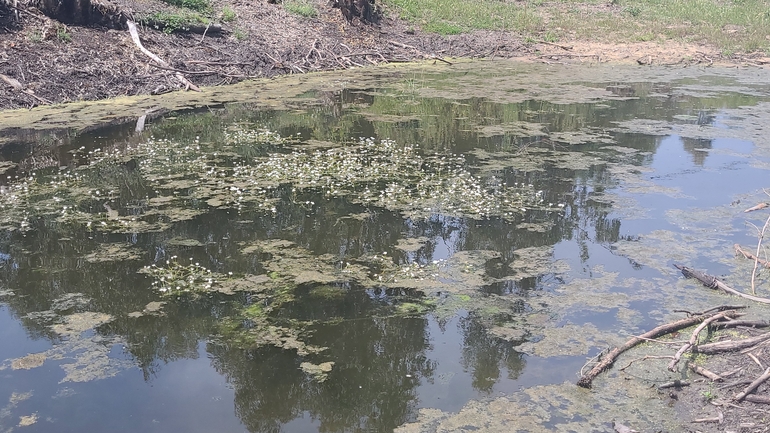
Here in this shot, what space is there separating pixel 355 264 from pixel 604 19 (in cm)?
1822

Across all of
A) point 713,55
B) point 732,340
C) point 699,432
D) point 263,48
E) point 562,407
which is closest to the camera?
point 699,432

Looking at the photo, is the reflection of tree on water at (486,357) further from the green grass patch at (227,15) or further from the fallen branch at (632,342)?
the green grass patch at (227,15)

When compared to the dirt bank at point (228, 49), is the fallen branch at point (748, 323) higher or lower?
lower

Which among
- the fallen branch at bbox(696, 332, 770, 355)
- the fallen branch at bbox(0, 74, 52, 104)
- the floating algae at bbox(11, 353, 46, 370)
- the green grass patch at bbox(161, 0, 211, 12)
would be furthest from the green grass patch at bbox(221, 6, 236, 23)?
the fallen branch at bbox(696, 332, 770, 355)

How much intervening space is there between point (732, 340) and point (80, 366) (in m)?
3.87

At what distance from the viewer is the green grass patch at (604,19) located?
1905cm

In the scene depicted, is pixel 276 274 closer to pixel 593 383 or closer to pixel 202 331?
pixel 202 331

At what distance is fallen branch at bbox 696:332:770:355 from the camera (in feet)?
12.0

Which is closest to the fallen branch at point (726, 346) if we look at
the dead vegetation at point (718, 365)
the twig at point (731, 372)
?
the dead vegetation at point (718, 365)

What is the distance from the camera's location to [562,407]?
140 inches

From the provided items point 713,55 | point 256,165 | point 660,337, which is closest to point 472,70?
point 713,55

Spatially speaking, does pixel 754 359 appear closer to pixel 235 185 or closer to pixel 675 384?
pixel 675 384

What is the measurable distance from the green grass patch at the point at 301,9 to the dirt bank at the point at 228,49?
4.6 inches

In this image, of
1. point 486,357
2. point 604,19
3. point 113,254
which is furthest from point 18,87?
point 604,19
